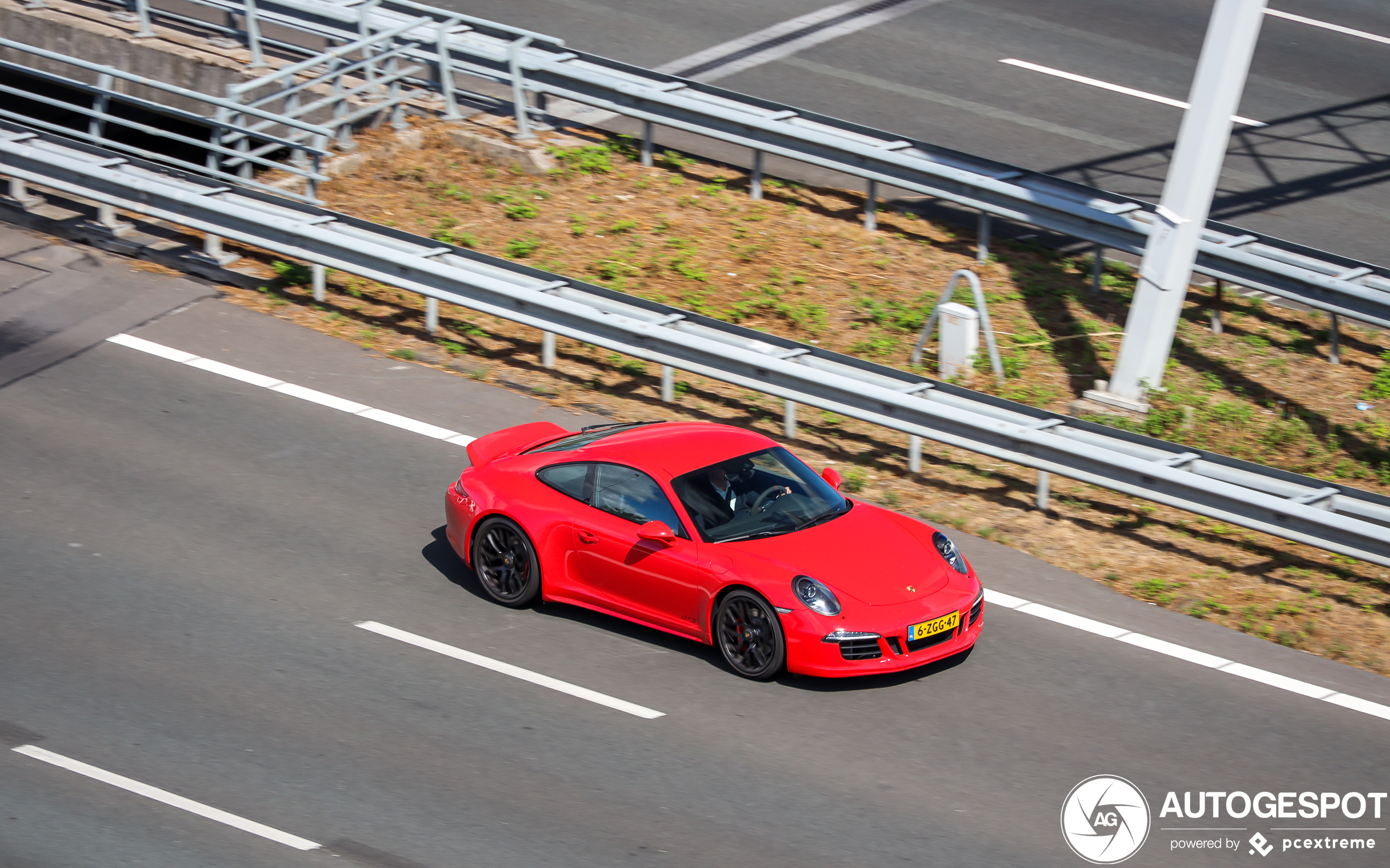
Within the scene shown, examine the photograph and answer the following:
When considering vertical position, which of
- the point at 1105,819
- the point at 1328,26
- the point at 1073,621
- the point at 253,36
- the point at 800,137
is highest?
the point at 1328,26

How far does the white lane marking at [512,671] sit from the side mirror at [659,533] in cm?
100

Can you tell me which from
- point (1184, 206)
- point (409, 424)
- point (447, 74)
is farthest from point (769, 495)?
→ point (447, 74)

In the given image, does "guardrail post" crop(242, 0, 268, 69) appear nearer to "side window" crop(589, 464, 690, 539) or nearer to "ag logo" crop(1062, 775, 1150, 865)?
"side window" crop(589, 464, 690, 539)

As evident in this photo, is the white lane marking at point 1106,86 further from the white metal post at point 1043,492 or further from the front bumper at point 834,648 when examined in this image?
the front bumper at point 834,648

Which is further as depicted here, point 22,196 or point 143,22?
point 143,22

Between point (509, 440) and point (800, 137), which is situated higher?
point (800, 137)

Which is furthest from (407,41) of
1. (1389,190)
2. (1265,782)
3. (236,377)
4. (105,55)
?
(1265,782)

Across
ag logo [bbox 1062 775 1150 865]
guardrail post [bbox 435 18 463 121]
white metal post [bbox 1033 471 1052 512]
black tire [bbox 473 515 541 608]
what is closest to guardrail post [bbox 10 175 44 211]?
guardrail post [bbox 435 18 463 121]

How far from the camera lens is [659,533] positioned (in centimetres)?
898

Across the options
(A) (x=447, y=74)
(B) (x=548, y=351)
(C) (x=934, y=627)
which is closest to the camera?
(C) (x=934, y=627)

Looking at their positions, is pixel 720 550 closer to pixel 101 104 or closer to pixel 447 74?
pixel 447 74

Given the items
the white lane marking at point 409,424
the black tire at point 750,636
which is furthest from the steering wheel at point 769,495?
the white lane marking at point 409,424

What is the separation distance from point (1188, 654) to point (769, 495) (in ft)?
Answer: 9.72

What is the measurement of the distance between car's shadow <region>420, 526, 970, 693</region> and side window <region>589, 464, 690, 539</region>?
70 cm
